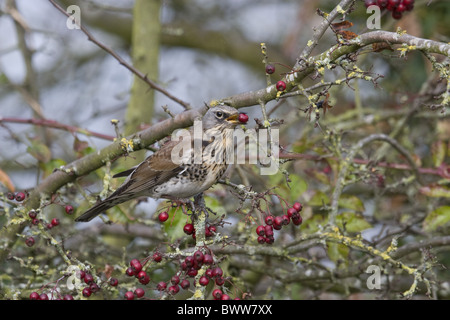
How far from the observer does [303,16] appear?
502cm

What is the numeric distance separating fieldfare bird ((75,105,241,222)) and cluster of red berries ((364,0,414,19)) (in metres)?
0.97

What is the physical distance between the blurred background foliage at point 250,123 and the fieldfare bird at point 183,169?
158 mm

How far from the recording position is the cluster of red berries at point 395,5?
6.81 feet

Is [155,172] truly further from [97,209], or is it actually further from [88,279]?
[88,279]

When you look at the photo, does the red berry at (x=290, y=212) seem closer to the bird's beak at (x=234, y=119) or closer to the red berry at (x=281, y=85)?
the red berry at (x=281, y=85)

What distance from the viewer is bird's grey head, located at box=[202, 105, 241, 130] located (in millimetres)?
2732

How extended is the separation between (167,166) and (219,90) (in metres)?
3.05

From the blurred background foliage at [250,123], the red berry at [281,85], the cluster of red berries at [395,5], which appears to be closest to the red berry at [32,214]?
the blurred background foliage at [250,123]

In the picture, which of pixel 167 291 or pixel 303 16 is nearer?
pixel 167 291

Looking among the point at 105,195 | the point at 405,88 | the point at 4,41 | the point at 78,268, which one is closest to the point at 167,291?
the point at 78,268

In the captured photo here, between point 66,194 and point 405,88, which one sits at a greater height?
point 405,88

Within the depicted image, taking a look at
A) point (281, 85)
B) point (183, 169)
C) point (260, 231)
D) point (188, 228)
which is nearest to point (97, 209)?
point (183, 169)
